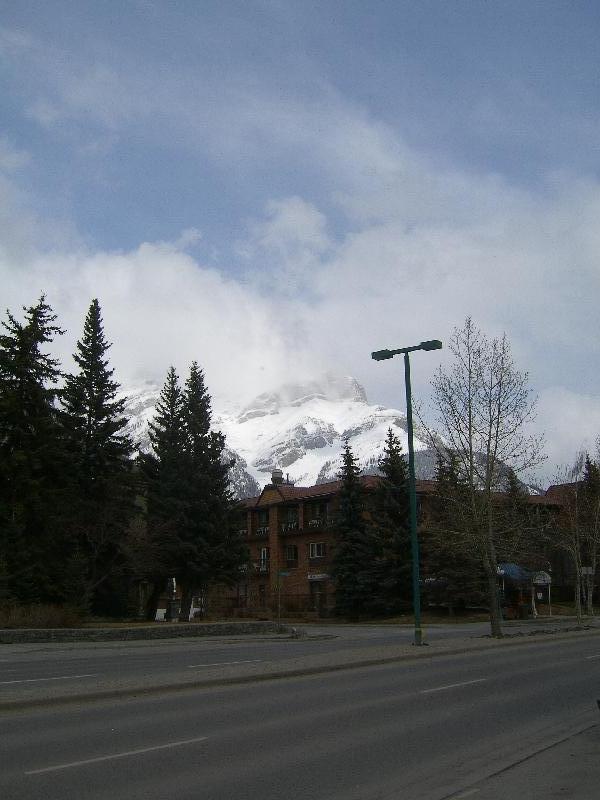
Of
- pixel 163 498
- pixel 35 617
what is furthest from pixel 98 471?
pixel 35 617

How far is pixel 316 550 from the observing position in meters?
72.1

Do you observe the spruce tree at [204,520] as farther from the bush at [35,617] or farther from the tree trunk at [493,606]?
the tree trunk at [493,606]

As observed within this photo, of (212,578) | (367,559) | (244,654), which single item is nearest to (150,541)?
(212,578)

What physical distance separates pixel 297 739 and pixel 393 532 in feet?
148

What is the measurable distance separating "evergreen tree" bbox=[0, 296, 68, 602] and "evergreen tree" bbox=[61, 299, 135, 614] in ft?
4.38

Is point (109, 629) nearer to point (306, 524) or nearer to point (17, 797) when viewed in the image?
point (17, 797)

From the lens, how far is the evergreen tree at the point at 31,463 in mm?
41094

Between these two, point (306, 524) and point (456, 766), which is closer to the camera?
point (456, 766)

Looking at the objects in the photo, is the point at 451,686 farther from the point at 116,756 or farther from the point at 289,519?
the point at 289,519

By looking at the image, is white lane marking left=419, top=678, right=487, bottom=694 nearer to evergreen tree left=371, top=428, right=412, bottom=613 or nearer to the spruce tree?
the spruce tree

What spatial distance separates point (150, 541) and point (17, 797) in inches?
1529

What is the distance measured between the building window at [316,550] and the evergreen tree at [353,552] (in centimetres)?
1320

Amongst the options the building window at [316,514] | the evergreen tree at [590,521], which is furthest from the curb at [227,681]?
the building window at [316,514]

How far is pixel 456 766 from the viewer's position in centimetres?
811
